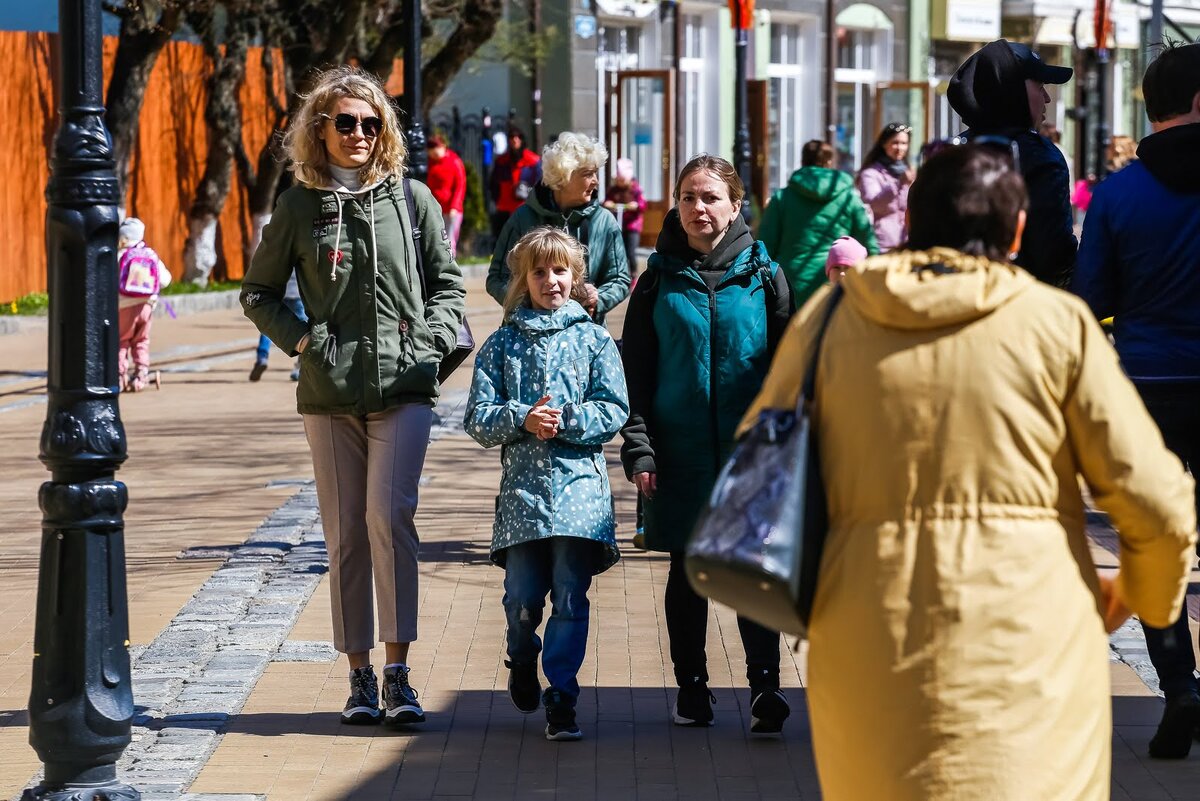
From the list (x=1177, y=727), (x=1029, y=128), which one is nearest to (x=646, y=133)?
(x=1029, y=128)

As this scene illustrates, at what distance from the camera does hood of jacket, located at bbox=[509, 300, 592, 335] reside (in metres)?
5.73

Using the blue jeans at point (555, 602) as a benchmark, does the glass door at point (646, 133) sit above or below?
above

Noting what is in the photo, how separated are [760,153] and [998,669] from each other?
27753 mm

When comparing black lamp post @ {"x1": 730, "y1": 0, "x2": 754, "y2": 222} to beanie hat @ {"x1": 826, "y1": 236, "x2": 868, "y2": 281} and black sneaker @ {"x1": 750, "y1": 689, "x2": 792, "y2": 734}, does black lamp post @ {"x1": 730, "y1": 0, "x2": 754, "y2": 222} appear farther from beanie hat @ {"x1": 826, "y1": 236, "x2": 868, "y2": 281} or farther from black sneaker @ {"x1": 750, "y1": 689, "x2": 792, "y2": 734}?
black sneaker @ {"x1": 750, "y1": 689, "x2": 792, "y2": 734}

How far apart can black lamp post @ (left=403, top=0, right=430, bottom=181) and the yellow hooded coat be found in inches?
328

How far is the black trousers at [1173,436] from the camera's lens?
5414 mm

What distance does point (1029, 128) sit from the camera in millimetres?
Answer: 5891

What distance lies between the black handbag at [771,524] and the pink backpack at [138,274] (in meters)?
11.9

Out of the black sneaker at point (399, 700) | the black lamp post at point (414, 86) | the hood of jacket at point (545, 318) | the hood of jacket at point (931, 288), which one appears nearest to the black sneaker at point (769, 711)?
the black sneaker at point (399, 700)

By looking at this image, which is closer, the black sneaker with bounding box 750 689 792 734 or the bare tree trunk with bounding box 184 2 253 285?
the black sneaker with bounding box 750 689 792 734

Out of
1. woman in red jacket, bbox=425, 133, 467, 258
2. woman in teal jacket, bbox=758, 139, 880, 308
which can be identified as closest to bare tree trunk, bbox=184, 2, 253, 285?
woman in red jacket, bbox=425, 133, 467, 258

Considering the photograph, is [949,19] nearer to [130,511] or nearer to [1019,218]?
[130,511]

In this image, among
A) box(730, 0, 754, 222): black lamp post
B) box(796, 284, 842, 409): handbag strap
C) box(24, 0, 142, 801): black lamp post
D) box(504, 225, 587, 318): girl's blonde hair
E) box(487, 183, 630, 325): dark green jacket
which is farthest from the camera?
box(730, 0, 754, 222): black lamp post

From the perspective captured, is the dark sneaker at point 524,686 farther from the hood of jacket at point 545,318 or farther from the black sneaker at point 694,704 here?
the hood of jacket at point 545,318
